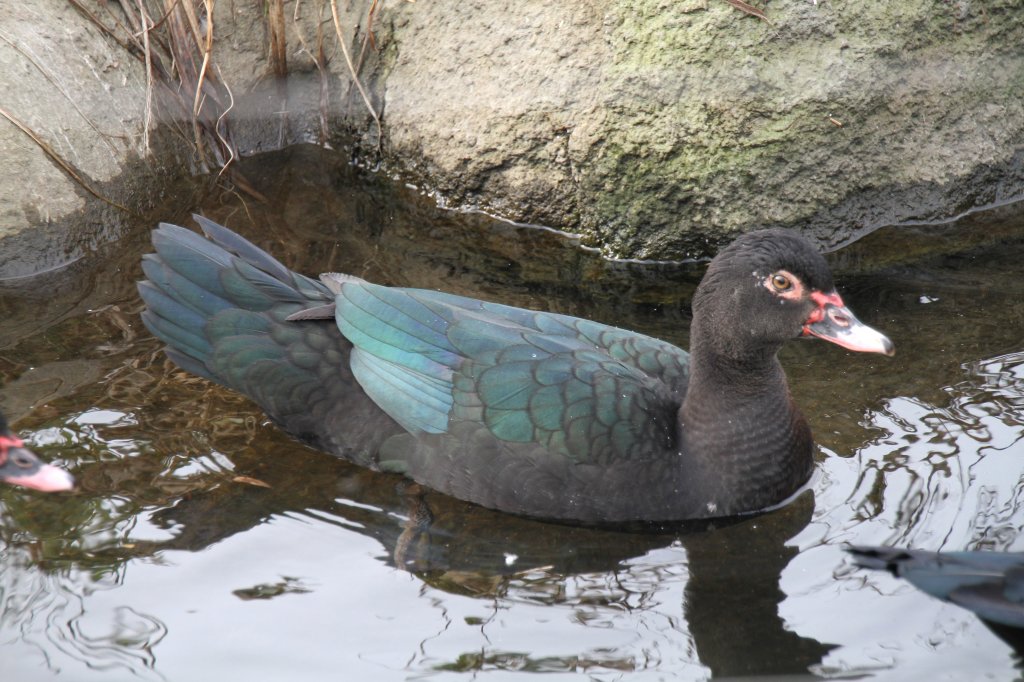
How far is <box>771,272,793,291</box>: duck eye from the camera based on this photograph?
4.54 m

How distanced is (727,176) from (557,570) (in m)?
2.78

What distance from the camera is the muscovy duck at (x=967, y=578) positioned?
371cm

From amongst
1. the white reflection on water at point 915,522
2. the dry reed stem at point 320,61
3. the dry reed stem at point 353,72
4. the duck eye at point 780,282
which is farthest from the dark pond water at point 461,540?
the dry reed stem at point 320,61

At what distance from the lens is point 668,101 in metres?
6.36

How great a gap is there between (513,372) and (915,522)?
162 cm

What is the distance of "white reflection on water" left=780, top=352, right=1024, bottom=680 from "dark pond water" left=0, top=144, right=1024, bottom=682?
0.4 inches

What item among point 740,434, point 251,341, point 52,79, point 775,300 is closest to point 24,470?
point 251,341

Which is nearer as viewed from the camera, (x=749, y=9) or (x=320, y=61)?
(x=749, y=9)

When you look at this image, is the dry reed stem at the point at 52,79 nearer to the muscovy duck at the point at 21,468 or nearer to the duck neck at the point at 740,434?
the muscovy duck at the point at 21,468

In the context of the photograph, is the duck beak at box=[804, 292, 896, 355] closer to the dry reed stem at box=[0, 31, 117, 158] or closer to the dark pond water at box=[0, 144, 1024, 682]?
the dark pond water at box=[0, 144, 1024, 682]

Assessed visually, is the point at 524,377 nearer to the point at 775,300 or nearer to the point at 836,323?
the point at 775,300

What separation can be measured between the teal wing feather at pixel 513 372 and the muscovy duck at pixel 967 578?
1.13m

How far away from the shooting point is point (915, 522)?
449cm

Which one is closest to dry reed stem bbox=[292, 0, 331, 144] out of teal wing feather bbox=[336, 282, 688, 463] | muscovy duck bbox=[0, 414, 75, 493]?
teal wing feather bbox=[336, 282, 688, 463]
